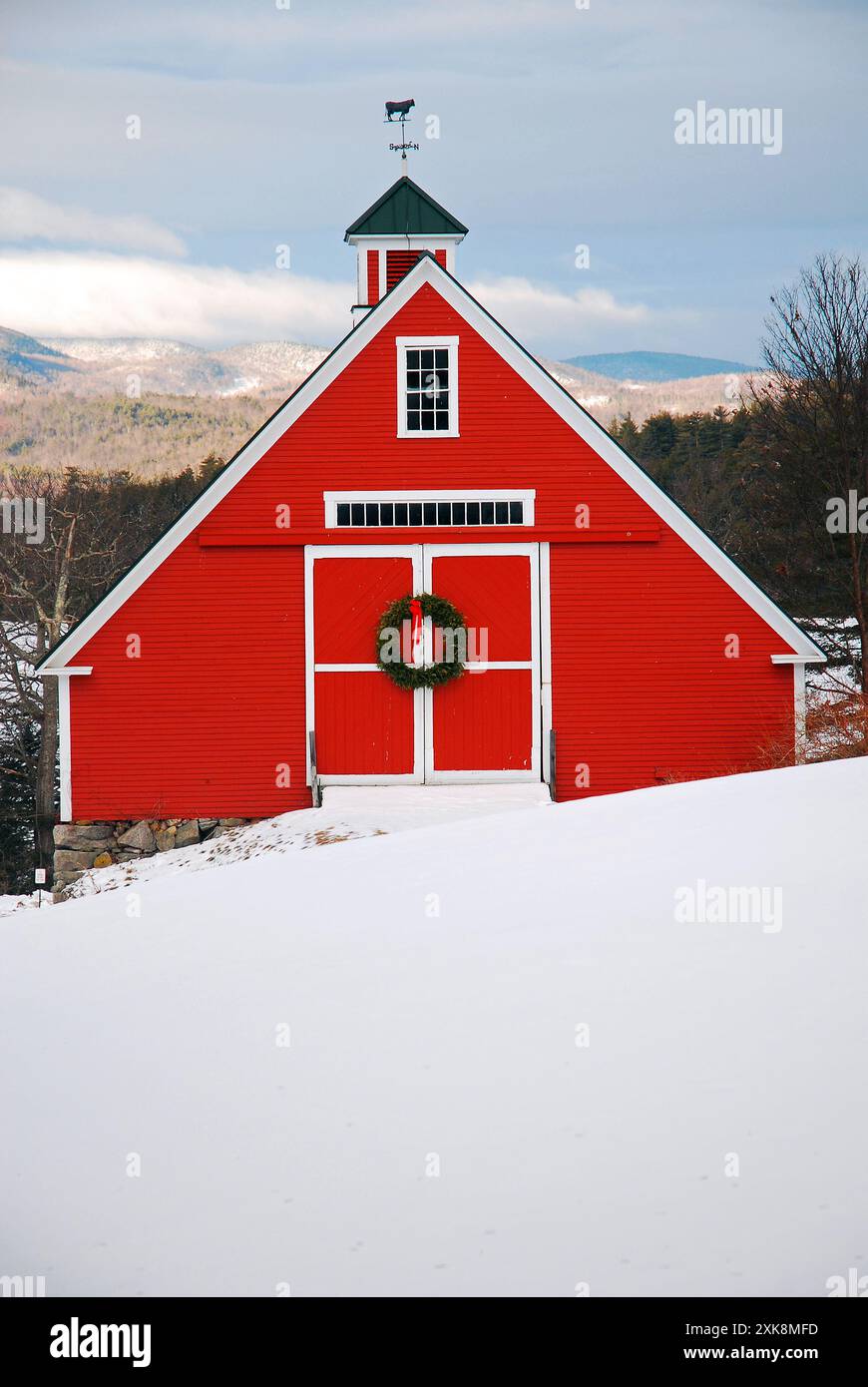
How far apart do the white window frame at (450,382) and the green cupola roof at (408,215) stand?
14.4ft

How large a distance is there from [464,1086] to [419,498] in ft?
40.9

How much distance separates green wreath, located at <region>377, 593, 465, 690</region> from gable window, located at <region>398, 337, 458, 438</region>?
7.13 ft

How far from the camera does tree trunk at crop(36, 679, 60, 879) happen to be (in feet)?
105

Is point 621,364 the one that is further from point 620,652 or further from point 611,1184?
point 611,1184

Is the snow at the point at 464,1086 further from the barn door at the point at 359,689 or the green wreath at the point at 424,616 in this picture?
the barn door at the point at 359,689

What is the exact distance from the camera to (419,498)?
17875 millimetres

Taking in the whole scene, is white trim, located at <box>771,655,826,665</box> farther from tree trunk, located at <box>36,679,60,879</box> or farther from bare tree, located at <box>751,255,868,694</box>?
tree trunk, located at <box>36,679,60,879</box>

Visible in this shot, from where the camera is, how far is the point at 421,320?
17766 mm

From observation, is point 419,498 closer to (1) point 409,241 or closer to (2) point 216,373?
(1) point 409,241

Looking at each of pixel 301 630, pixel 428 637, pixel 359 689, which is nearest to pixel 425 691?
pixel 428 637

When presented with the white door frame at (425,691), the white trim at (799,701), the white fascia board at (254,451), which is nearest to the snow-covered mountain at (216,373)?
the white fascia board at (254,451)

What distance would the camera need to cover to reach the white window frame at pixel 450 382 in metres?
17.8

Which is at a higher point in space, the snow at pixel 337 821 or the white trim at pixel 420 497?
the white trim at pixel 420 497

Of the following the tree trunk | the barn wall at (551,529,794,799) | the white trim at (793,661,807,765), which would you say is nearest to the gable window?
the barn wall at (551,529,794,799)
